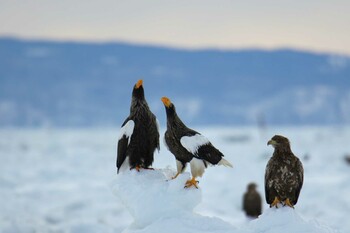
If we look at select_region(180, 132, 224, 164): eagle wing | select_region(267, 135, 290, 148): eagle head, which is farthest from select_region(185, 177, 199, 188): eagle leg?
select_region(267, 135, 290, 148): eagle head

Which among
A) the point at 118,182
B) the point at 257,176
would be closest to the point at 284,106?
the point at 257,176

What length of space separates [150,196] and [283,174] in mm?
1414

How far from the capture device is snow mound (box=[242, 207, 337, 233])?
6281mm

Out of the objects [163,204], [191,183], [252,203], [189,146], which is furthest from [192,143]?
[252,203]

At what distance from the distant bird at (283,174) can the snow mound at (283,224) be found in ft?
0.58

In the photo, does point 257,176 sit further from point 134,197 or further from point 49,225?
point 134,197

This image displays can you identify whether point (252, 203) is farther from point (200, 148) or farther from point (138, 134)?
point (200, 148)

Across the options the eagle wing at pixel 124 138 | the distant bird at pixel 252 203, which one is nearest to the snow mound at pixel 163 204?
the eagle wing at pixel 124 138

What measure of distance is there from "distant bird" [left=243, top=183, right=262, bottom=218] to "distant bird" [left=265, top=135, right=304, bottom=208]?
632cm

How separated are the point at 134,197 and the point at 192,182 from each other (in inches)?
25.9

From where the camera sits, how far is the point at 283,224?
6340 mm

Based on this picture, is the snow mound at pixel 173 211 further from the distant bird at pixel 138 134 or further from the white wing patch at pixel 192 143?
the white wing patch at pixel 192 143

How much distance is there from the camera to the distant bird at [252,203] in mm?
12961

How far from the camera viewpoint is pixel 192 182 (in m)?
6.68
